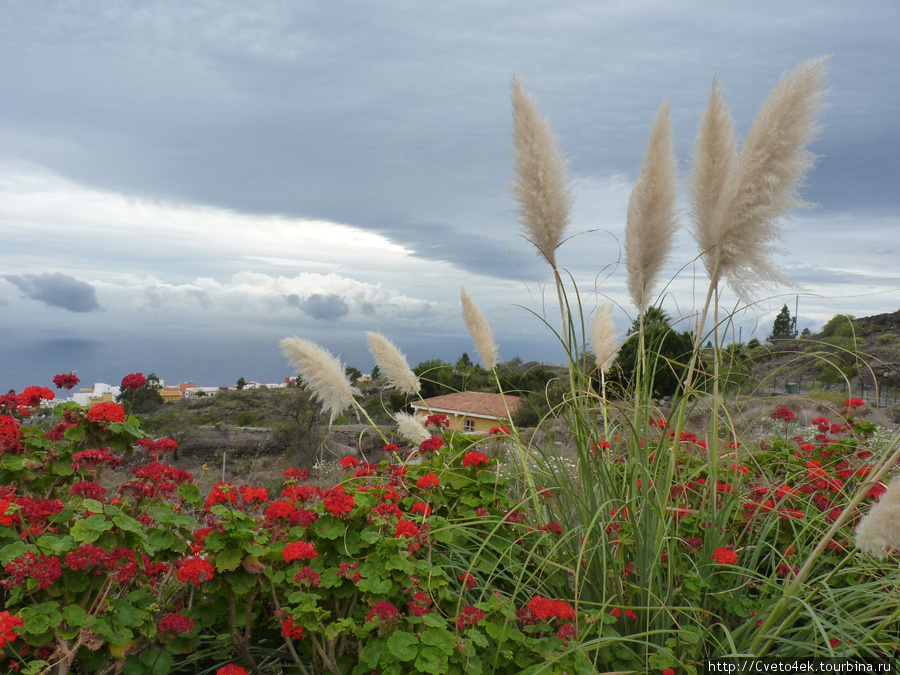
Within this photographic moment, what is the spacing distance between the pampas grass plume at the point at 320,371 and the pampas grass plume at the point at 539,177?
3.93 feet

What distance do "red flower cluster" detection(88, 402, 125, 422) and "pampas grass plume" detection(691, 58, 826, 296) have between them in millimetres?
2422

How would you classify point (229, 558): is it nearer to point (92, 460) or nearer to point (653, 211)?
point (92, 460)

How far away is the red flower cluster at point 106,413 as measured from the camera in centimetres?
214

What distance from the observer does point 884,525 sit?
141 cm

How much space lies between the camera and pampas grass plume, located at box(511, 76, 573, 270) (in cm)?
277

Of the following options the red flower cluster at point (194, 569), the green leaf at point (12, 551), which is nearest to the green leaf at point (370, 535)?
the red flower cluster at point (194, 569)

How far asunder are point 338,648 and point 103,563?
0.79m

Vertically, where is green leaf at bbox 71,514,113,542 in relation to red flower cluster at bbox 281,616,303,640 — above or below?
above

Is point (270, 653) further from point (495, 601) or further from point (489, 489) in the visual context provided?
point (489, 489)

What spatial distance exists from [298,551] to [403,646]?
413 millimetres

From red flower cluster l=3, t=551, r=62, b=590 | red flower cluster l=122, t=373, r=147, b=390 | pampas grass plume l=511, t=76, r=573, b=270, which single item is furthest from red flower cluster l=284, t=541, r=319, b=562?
pampas grass plume l=511, t=76, r=573, b=270

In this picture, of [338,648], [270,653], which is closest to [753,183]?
[338,648]

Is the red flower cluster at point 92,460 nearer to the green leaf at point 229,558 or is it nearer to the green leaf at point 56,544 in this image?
the green leaf at point 56,544

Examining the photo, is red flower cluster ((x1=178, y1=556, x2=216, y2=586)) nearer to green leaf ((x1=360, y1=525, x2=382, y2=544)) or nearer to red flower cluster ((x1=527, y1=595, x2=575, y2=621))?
green leaf ((x1=360, y1=525, x2=382, y2=544))
